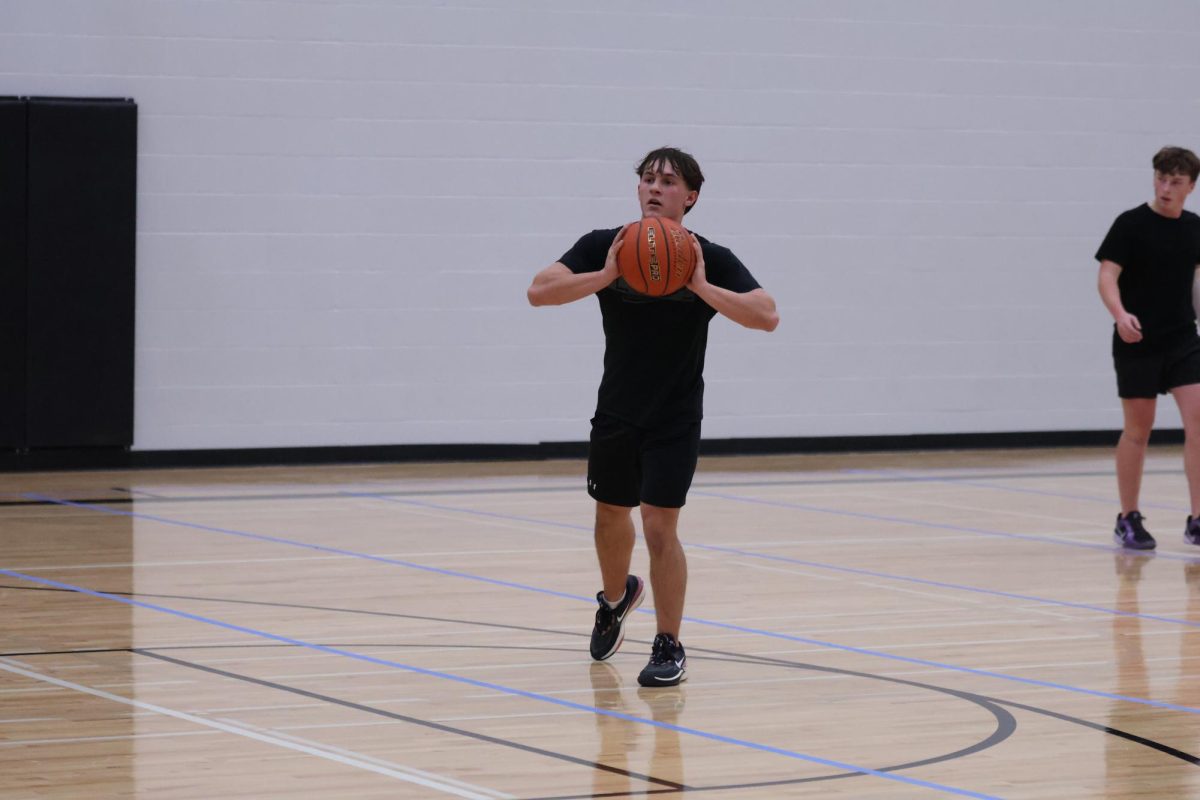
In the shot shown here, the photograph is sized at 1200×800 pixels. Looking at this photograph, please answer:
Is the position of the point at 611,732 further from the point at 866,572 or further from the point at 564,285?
the point at 866,572

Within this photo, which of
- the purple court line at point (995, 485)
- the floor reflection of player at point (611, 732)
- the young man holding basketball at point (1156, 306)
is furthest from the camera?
the purple court line at point (995, 485)

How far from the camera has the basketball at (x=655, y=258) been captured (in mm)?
5523

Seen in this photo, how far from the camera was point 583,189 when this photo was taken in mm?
12805

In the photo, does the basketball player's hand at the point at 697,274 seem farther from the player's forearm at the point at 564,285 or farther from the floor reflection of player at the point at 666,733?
the floor reflection of player at the point at 666,733

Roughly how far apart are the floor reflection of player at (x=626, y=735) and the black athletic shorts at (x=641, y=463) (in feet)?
1.84

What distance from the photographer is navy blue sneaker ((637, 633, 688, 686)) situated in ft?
18.7

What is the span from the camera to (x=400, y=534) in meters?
9.28

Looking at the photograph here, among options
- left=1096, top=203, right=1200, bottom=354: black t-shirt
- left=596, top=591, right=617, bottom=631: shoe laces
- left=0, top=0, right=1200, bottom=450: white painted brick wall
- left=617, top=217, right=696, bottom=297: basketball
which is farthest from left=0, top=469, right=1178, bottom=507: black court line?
left=617, top=217, right=696, bottom=297: basketball

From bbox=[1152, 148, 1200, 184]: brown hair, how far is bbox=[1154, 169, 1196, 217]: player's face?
0.02 metres

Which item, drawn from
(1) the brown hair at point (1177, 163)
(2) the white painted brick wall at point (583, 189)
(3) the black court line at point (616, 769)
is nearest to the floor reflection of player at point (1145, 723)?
(3) the black court line at point (616, 769)

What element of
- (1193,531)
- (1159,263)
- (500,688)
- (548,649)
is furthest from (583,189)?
(500,688)

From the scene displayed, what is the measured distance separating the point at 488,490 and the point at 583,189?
259cm

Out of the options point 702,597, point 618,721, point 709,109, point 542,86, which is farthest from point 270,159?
point 618,721

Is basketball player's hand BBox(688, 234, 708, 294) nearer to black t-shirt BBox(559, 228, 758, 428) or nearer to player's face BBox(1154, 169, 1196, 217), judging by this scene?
black t-shirt BBox(559, 228, 758, 428)
